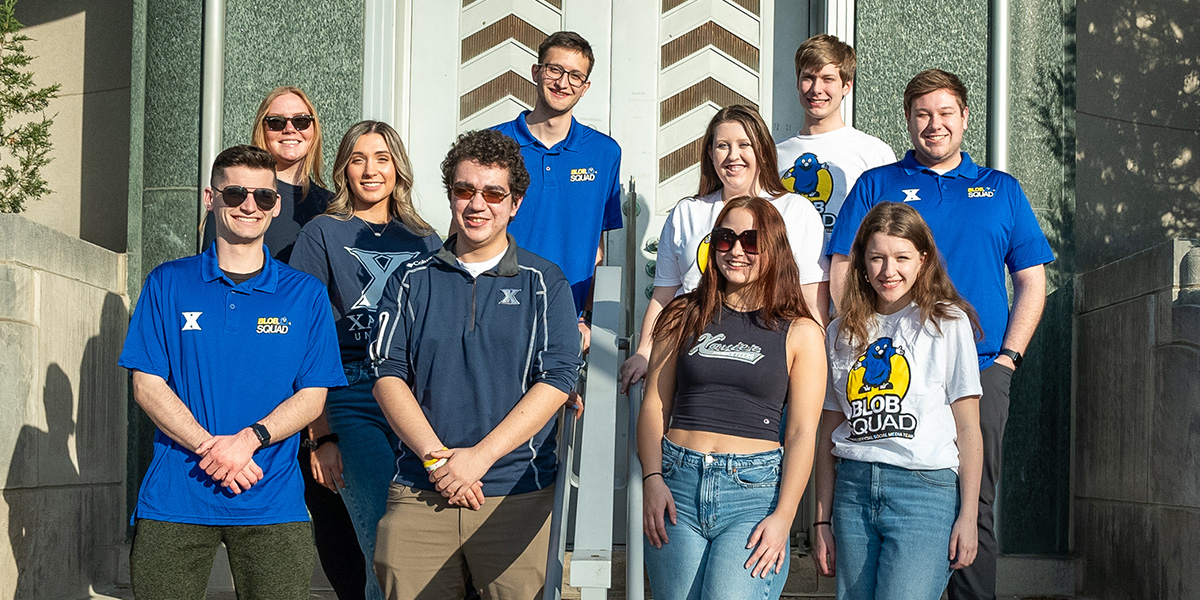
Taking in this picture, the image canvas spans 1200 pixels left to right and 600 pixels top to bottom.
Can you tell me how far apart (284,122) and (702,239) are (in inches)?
65.1

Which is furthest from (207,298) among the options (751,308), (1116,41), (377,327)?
(1116,41)

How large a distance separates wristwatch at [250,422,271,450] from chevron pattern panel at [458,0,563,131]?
3.29m

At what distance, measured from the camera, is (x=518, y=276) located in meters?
3.37

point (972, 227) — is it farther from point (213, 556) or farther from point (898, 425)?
point (213, 556)

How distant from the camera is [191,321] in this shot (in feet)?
11.4

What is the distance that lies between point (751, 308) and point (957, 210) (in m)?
1.14

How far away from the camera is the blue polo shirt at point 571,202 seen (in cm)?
463

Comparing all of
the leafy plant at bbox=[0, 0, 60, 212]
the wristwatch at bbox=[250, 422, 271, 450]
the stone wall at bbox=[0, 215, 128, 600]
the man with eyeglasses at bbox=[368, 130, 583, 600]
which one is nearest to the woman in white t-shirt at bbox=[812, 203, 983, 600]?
the man with eyeglasses at bbox=[368, 130, 583, 600]

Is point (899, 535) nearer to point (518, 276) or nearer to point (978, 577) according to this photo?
point (978, 577)

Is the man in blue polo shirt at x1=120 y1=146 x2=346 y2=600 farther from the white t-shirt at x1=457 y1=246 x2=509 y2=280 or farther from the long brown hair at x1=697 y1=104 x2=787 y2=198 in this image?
the long brown hair at x1=697 y1=104 x2=787 y2=198

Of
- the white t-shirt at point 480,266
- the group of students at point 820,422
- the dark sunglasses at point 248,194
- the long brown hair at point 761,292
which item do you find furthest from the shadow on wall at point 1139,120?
the dark sunglasses at point 248,194

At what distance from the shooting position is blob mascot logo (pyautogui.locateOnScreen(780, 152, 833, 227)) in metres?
4.77

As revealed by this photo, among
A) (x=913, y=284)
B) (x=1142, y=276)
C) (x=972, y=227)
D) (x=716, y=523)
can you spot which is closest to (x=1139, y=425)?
(x=1142, y=276)

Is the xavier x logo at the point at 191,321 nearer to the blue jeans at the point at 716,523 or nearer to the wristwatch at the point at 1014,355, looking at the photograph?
the blue jeans at the point at 716,523
